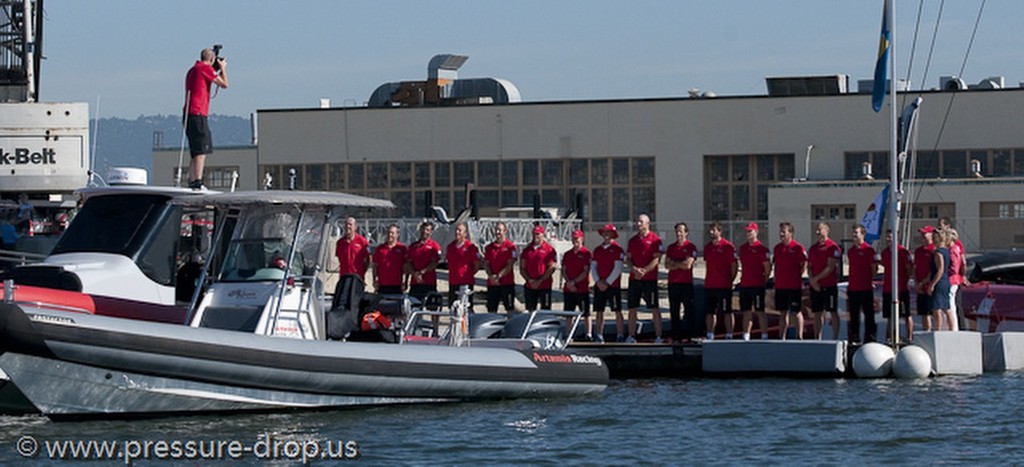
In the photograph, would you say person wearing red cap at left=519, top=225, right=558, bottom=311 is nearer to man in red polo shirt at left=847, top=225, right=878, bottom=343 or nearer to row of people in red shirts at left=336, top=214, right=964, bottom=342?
row of people in red shirts at left=336, top=214, right=964, bottom=342

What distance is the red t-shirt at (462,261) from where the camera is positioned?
21.9 meters

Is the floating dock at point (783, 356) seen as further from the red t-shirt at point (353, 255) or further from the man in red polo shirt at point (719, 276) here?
the red t-shirt at point (353, 255)

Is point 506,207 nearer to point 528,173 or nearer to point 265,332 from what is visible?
point 528,173

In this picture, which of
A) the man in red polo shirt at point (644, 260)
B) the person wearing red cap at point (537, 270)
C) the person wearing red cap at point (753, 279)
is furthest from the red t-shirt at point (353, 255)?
the person wearing red cap at point (753, 279)

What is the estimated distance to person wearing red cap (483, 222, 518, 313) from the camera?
2192 cm

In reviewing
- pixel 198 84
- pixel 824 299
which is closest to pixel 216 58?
pixel 198 84

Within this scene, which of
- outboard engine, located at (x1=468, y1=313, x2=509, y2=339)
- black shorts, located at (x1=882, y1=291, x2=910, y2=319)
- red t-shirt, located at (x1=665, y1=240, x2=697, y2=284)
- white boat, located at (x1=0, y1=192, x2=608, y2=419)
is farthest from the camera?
black shorts, located at (x1=882, y1=291, x2=910, y2=319)

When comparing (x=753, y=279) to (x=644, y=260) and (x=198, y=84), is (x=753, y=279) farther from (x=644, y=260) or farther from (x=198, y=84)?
(x=198, y=84)

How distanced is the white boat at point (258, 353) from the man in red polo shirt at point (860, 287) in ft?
13.1

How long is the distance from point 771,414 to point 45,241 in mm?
10424

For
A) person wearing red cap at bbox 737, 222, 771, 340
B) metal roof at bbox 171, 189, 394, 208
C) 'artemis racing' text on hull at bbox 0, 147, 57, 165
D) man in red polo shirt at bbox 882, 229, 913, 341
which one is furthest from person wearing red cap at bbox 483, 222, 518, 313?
'artemis racing' text on hull at bbox 0, 147, 57, 165

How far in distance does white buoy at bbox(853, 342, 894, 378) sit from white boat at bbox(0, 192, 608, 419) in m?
3.35

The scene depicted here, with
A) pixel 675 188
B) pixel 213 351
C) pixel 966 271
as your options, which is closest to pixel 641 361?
pixel 966 271

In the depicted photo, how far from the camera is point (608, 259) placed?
2159cm
